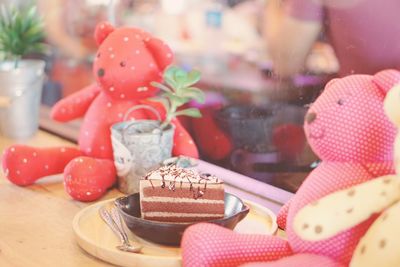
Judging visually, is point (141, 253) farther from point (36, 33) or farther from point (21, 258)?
point (36, 33)

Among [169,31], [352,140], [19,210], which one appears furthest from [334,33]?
[169,31]

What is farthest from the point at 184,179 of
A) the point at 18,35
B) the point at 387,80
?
the point at 18,35

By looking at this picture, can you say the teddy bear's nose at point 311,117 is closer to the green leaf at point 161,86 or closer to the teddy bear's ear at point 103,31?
the green leaf at point 161,86

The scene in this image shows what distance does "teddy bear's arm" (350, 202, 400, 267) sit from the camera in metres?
0.61

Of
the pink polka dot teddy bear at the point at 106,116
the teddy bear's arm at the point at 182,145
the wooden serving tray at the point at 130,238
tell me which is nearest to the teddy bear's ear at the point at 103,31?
the pink polka dot teddy bear at the point at 106,116

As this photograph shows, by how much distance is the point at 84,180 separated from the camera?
1.11m

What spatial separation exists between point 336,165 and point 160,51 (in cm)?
54

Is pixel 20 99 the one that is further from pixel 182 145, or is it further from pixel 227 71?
pixel 227 71

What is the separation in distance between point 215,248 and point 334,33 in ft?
1.87

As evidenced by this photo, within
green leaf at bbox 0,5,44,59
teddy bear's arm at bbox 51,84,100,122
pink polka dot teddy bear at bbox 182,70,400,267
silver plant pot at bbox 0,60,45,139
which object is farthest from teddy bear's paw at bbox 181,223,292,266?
green leaf at bbox 0,5,44,59

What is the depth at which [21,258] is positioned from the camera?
89cm

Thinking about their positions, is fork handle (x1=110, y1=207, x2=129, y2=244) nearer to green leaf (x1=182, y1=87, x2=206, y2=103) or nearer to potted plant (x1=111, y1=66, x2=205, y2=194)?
potted plant (x1=111, y1=66, x2=205, y2=194)

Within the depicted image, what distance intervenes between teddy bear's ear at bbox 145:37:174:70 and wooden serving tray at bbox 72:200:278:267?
289mm

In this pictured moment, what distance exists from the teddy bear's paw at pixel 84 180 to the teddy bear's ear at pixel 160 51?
0.23 m
